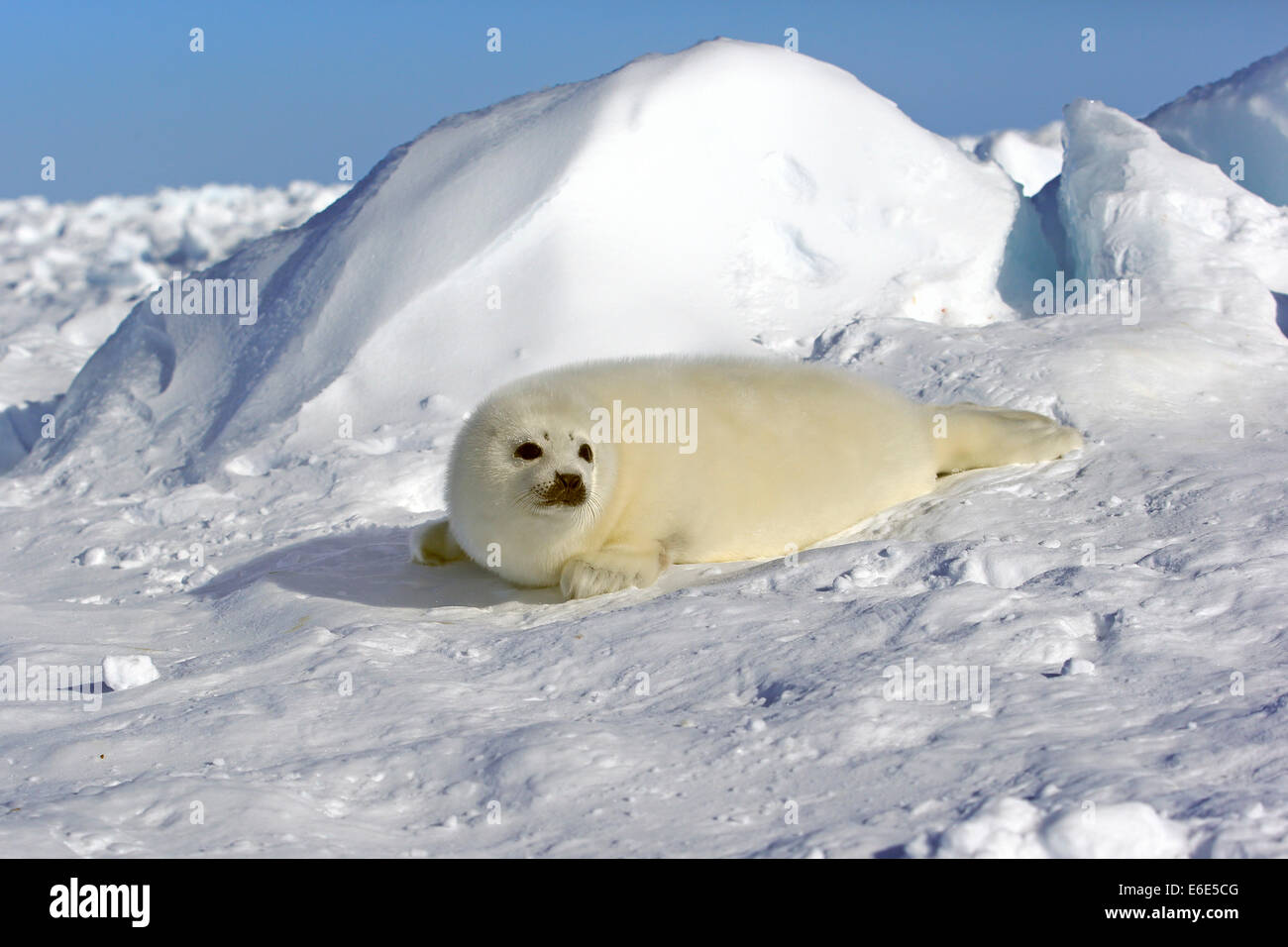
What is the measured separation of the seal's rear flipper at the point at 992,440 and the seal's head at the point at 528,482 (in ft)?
4.24

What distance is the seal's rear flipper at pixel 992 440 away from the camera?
4129 mm

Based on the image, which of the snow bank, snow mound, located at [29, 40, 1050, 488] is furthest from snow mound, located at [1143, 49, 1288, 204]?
the snow bank

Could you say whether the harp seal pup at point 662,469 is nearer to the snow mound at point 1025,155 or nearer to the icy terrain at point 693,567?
the icy terrain at point 693,567

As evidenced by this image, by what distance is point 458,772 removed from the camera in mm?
2129

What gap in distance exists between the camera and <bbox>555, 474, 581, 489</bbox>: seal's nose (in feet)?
11.0

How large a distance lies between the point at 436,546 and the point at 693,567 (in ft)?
3.05

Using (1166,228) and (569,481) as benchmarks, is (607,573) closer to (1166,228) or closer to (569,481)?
(569,481)

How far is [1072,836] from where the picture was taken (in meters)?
1.65

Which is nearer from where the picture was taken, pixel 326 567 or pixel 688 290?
pixel 326 567

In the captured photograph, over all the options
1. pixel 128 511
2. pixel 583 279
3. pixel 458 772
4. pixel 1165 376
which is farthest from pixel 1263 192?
pixel 458 772

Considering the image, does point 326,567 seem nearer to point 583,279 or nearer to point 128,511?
point 128,511

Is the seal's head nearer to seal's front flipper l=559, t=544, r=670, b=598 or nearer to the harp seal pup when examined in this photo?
the harp seal pup
